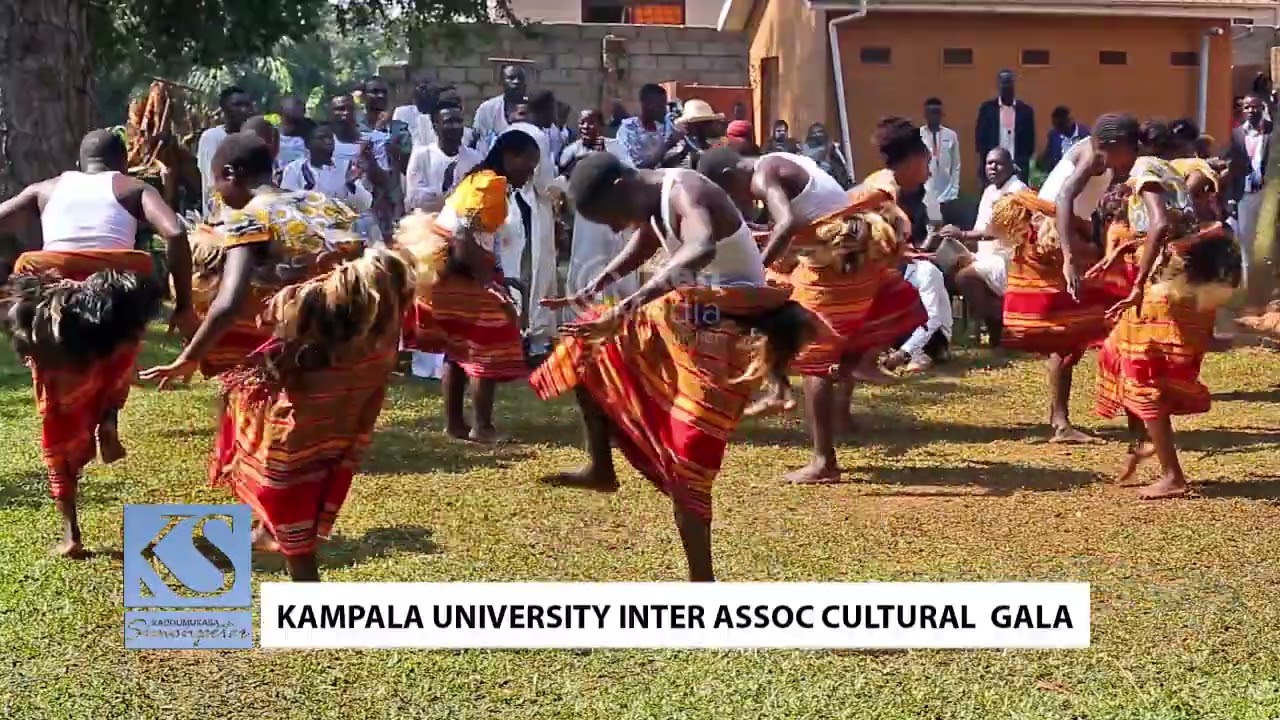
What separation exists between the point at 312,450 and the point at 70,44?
7134 mm

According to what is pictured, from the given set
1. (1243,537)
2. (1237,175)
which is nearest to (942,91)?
(1237,175)

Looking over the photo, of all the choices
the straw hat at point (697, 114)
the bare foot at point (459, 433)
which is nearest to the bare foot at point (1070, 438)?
the bare foot at point (459, 433)

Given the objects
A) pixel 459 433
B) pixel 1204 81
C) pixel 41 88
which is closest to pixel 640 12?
pixel 1204 81

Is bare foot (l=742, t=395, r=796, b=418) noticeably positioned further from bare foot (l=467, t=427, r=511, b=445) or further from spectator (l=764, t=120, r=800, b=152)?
spectator (l=764, t=120, r=800, b=152)

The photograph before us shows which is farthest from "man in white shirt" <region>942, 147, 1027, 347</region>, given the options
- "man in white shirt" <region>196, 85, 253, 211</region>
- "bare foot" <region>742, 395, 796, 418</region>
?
"man in white shirt" <region>196, 85, 253, 211</region>

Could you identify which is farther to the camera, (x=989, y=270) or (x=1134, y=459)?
(x=989, y=270)

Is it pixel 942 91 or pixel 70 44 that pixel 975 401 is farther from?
pixel 942 91

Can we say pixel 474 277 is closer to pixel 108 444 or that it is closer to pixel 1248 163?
pixel 108 444

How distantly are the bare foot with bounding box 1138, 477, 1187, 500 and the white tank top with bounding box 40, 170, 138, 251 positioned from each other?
4.88 metres

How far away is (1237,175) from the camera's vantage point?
1440cm

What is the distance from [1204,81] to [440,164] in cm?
1219

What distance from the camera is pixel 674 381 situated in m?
5.50

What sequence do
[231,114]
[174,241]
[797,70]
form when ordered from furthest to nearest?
1. [797,70]
2. [231,114]
3. [174,241]

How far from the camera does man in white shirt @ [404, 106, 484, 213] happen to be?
11.4 metres
